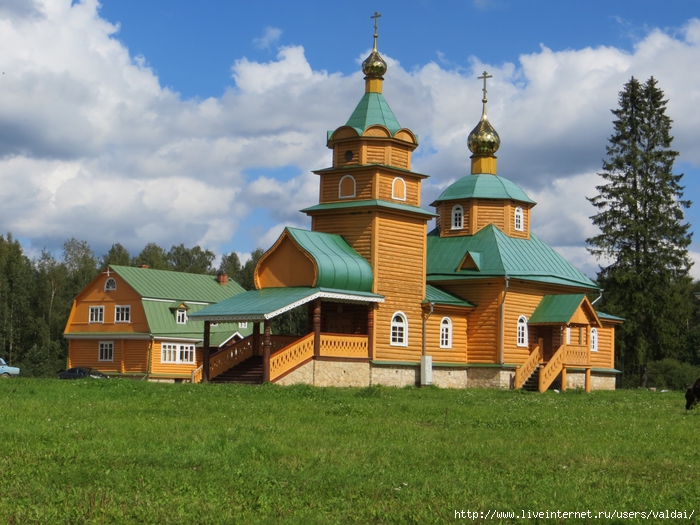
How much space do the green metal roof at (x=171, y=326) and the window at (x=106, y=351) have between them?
272 cm

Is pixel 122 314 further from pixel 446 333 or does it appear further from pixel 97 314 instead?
pixel 446 333

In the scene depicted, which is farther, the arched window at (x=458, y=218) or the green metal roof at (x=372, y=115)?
the arched window at (x=458, y=218)

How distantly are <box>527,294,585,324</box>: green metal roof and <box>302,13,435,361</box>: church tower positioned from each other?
4924mm

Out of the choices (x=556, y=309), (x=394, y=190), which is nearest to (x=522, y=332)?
(x=556, y=309)

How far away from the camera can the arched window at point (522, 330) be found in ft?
114

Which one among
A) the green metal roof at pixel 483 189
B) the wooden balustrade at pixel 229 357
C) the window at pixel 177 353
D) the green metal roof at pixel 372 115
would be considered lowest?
the window at pixel 177 353

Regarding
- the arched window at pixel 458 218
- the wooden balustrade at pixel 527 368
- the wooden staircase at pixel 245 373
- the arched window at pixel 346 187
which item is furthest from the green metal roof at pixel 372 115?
the wooden balustrade at pixel 527 368

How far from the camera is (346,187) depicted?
3192 cm

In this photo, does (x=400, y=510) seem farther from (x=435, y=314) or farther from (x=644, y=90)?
(x=644, y=90)

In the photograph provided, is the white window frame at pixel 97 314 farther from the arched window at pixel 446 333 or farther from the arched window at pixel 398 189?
the arched window at pixel 398 189

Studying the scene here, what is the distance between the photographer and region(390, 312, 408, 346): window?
103 ft

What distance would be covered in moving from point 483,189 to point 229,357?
12708 mm

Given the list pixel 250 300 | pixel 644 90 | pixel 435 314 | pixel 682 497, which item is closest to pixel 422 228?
pixel 435 314

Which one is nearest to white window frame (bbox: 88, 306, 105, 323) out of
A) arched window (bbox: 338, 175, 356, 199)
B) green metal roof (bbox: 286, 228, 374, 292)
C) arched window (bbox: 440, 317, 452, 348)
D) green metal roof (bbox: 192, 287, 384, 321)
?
green metal roof (bbox: 192, 287, 384, 321)
